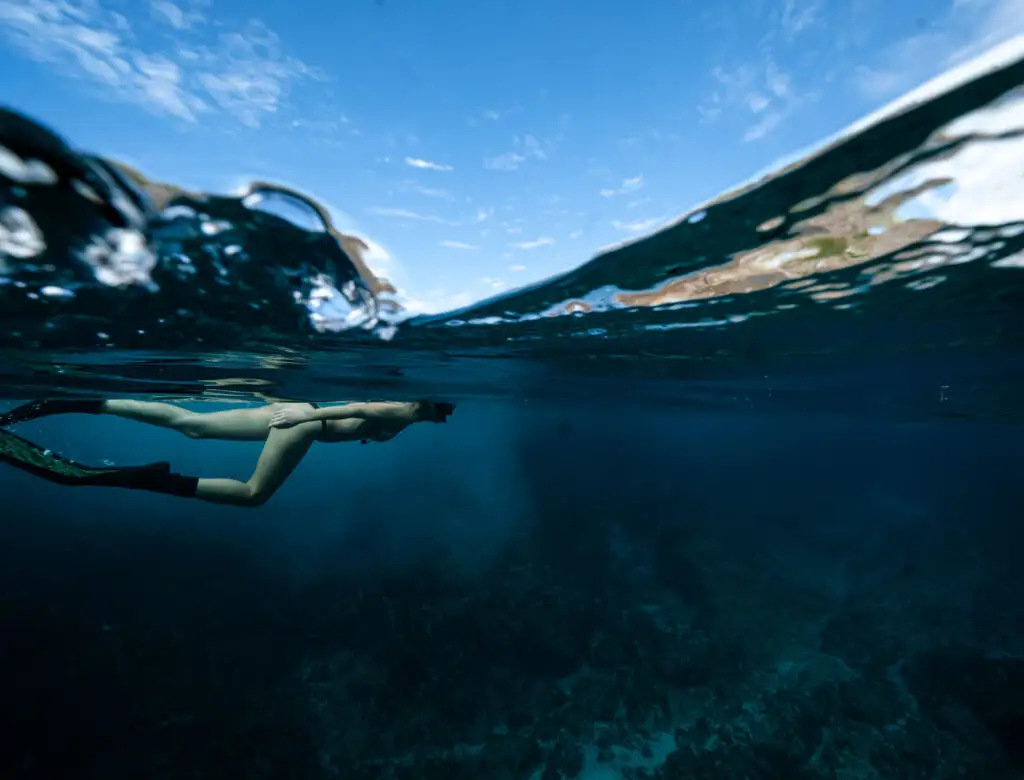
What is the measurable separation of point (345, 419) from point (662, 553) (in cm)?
1963

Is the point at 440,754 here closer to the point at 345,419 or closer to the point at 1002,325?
the point at 345,419

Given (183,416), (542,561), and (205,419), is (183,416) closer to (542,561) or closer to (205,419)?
(205,419)

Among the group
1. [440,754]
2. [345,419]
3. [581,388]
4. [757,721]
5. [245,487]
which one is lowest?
[757,721]

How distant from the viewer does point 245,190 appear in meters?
5.81

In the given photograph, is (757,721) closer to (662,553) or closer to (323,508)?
(662,553)

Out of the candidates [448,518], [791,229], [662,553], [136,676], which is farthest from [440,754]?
[448,518]

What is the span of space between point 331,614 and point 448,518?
1789cm

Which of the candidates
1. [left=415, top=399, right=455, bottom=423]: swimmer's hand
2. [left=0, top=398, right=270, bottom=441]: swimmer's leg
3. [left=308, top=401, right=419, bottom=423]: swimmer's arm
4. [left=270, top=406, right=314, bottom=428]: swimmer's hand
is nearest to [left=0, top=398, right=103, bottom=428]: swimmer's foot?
[left=0, top=398, right=270, bottom=441]: swimmer's leg

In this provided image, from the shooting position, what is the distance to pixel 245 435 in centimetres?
1024

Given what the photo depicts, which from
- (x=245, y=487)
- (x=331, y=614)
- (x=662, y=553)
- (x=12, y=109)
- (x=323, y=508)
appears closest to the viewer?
(x=12, y=109)

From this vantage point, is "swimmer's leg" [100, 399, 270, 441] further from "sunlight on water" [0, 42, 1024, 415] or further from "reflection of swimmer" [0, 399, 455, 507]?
"sunlight on water" [0, 42, 1024, 415]

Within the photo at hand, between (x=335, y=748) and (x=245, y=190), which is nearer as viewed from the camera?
(x=245, y=190)

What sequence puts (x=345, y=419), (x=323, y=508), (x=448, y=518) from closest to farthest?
1. (x=345, y=419)
2. (x=448, y=518)
3. (x=323, y=508)

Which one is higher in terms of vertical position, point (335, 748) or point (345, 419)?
point (345, 419)
